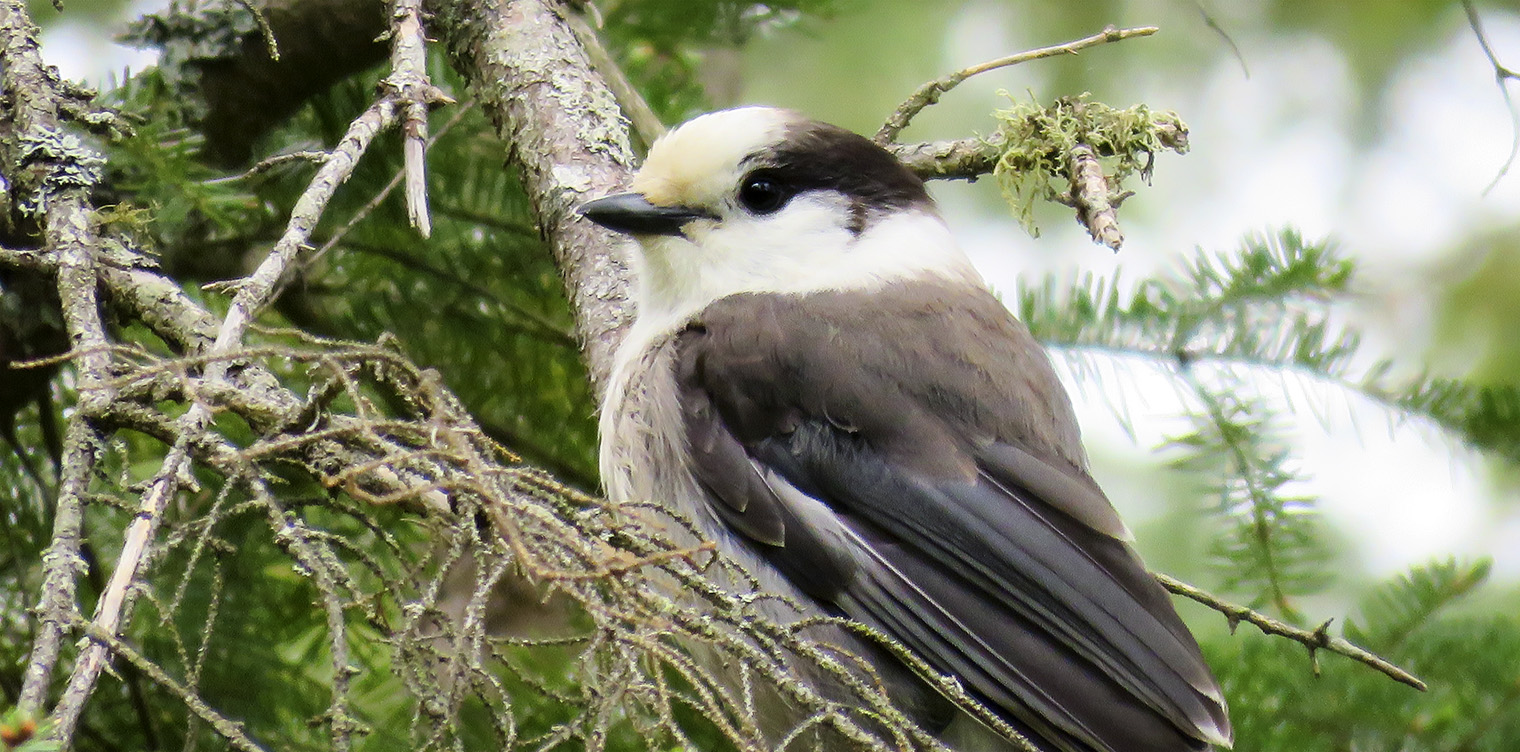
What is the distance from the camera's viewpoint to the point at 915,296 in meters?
2.67

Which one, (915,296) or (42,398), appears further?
(915,296)

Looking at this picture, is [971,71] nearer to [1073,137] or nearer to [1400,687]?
[1073,137]

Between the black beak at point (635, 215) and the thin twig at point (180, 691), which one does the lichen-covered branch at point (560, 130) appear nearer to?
the black beak at point (635, 215)

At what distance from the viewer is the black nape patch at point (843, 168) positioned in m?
2.69

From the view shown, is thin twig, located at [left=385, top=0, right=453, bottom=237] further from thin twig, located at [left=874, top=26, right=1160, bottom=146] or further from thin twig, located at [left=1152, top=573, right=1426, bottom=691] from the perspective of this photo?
thin twig, located at [left=1152, top=573, right=1426, bottom=691]

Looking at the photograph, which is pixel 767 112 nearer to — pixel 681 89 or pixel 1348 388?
pixel 681 89

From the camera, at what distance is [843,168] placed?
2.74 m

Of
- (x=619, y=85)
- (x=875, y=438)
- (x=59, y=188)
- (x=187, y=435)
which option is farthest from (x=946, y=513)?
(x=59, y=188)

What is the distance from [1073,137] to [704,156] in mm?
686

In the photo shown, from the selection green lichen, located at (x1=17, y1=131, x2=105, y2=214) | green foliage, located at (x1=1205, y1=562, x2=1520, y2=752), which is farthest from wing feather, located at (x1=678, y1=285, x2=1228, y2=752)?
green lichen, located at (x1=17, y1=131, x2=105, y2=214)

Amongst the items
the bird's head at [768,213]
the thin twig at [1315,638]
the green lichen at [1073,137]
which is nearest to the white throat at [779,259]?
the bird's head at [768,213]

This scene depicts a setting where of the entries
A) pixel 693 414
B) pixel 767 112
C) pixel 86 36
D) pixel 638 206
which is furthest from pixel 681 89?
pixel 86 36

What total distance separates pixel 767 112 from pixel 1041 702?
1250 mm

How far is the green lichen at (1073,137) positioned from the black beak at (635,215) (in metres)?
0.61
